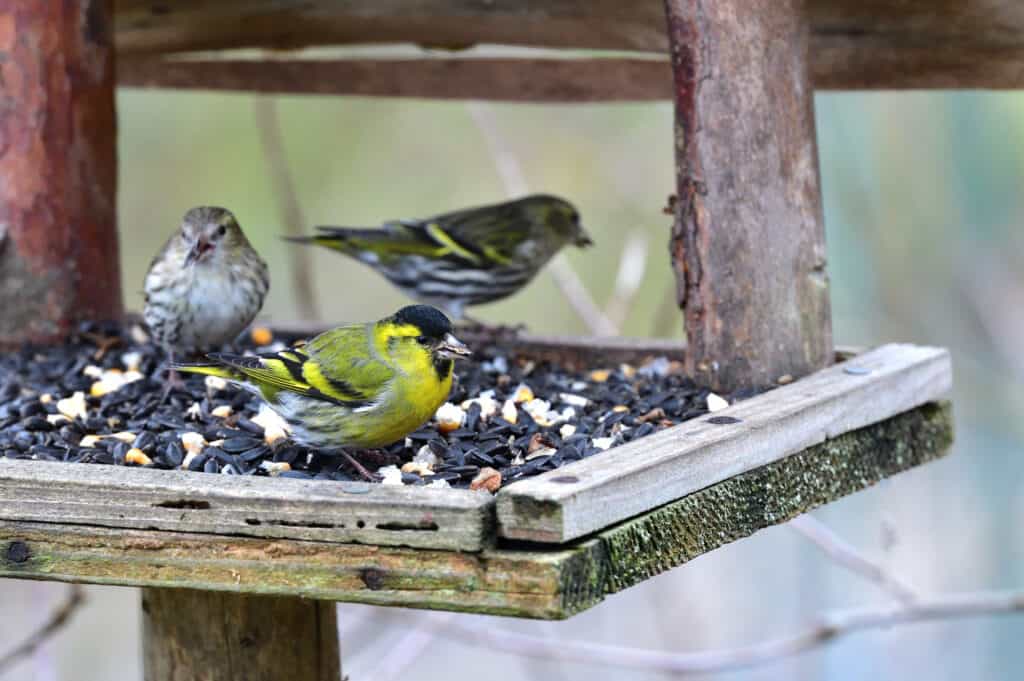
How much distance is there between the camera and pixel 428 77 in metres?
5.45

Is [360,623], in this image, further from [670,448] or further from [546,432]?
[670,448]

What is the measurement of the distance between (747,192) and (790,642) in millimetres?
1563

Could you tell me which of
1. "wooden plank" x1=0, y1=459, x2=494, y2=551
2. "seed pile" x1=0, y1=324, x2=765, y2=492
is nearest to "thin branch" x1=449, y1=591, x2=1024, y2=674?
"seed pile" x1=0, y1=324, x2=765, y2=492

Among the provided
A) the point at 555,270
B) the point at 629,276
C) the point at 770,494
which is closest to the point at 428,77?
the point at 555,270

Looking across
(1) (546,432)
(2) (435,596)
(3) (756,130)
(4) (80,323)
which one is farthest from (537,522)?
(4) (80,323)

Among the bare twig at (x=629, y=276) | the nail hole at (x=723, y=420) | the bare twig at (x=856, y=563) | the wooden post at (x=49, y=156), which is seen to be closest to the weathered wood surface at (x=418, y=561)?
the nail hole at (x=723, y=420)

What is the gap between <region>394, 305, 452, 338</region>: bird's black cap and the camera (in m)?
3.62

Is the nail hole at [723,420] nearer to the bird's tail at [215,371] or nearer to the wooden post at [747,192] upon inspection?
the wooden post at [747,192]

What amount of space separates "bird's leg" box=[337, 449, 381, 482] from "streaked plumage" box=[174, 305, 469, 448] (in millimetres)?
47

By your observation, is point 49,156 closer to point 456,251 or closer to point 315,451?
point 456,251

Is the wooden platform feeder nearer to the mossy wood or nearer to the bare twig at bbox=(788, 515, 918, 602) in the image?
the mossy wood

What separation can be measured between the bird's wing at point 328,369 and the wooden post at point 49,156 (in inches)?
57.9

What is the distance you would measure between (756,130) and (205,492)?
1901 mm

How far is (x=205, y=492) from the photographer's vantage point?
9.36 feet
